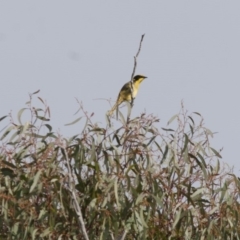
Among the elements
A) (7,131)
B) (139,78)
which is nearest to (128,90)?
(139,78)

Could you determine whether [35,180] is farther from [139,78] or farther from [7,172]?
[139,78]

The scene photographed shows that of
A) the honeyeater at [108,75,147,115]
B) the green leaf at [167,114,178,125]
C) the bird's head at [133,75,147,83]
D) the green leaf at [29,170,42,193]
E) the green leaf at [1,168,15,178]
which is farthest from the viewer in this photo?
the bird's head at [133,75,147,83]

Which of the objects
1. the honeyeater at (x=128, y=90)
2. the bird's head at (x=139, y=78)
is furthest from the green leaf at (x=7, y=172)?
the bird's head at (x=139, y=78)

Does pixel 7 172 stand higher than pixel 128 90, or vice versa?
pixel 128 90

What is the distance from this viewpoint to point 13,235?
5.99 meters

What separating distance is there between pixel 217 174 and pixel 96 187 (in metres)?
0.89

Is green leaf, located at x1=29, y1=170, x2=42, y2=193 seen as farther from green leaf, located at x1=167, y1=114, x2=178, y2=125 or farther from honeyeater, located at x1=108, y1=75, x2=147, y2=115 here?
honeyeater, located at x1=108, y1=75, x2=147, y2=115

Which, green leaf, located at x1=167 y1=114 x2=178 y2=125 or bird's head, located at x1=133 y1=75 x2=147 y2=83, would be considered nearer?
green leaf, located at x1=167 y1=114 x2=178 y2=125

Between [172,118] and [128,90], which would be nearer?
[172,118]

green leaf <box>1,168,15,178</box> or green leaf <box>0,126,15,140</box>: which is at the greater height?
green leaf <box>0,126,15,140</box>

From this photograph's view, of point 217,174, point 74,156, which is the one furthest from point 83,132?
point 217,174

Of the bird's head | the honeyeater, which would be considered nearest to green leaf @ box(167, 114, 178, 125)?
the honeyeater

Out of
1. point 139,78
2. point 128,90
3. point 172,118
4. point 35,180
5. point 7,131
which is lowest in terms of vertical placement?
point 35,180

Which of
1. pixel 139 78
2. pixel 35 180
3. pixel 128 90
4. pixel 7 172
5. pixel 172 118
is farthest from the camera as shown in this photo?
pixel 139 78
